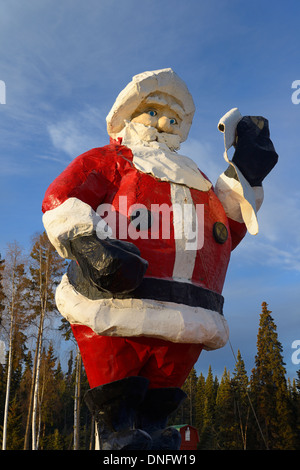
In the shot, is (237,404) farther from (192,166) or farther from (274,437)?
(192,166)

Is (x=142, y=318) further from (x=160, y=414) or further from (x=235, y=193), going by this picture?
(x=235, y=193)

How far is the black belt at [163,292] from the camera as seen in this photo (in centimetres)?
290

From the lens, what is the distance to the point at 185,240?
3098 mm

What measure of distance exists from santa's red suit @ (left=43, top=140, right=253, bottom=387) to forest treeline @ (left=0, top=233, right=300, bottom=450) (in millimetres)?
5496

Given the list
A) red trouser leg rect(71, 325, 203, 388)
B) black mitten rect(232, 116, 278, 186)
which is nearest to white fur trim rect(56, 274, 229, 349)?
red trouser leg rect(71, 325, 203, 388)

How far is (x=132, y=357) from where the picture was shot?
294 cm

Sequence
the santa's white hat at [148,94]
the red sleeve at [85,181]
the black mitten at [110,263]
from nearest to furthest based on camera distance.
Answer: the black mitten at [110,263]
the red sleeve at [85,181]
the santa's white hat at [148,94]

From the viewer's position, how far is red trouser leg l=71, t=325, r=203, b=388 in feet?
9.61

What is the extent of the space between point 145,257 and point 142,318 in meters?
0.41

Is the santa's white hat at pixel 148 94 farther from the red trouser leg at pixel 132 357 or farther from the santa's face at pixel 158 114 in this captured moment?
the red trouser leg at pixel 132 357

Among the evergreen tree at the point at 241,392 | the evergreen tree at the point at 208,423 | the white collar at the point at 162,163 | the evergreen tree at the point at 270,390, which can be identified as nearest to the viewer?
the white collar at the point at 162,163

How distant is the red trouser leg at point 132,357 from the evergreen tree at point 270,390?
1684cm

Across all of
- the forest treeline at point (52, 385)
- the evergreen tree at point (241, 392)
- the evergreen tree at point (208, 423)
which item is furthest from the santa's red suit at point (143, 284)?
the evergreen tree at point (208, 423)

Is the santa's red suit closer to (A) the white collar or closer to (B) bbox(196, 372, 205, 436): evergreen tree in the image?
(A) the white collar
